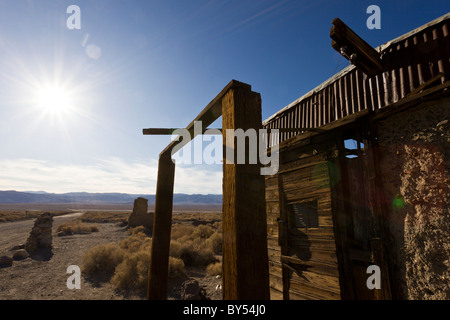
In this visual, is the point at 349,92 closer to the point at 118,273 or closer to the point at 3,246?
the point at 118,273

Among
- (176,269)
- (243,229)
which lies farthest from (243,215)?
(176,269)

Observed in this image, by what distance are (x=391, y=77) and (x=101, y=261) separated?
1313cm

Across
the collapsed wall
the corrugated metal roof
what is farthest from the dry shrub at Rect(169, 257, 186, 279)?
the collapsed wall

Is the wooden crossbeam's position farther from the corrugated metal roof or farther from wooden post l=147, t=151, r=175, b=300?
the corrugated metal roof

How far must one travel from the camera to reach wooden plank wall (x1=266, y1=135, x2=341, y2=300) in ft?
17.0

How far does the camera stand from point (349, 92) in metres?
5.63

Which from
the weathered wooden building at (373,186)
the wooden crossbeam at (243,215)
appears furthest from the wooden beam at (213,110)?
the weathered wooden building at (373,186)

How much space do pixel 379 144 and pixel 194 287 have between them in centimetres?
660

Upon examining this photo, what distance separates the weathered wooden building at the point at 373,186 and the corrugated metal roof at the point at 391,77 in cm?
2

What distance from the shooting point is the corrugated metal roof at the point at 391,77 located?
4.16 metres

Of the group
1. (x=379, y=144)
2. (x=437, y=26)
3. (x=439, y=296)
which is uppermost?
(x=437, y=26)

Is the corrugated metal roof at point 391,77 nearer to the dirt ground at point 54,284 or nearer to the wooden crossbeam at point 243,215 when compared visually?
the wooden crossbeam at point 243,215

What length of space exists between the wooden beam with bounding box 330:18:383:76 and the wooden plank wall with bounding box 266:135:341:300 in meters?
1.83
